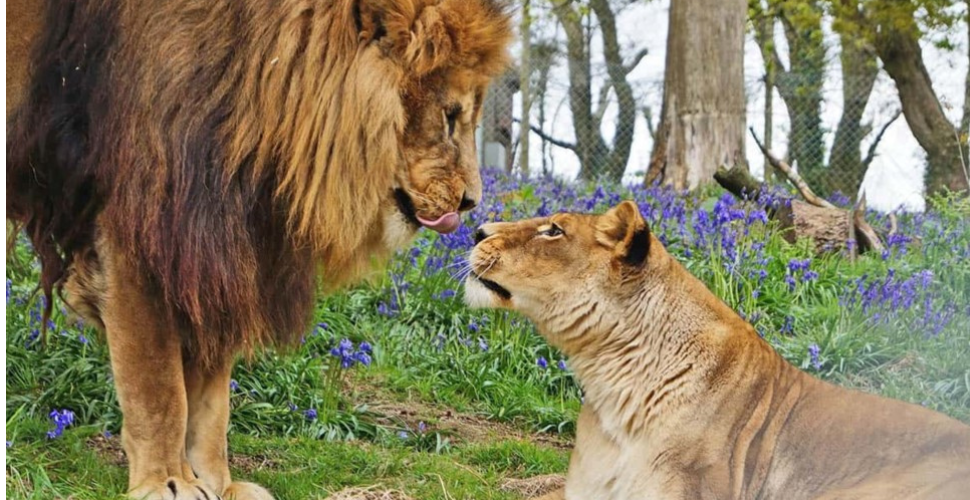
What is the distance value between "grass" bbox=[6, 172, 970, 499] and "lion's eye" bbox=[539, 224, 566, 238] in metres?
0.87

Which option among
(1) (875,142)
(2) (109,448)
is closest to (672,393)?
(2) (109,448)

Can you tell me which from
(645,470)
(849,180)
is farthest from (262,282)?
(849,180)

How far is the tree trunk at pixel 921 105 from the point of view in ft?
20.4

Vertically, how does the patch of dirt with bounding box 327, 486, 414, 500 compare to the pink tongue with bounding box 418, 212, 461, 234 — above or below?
below

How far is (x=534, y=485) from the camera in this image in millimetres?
3830

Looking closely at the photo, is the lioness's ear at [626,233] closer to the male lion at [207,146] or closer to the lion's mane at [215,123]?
the male lion at [207,146]

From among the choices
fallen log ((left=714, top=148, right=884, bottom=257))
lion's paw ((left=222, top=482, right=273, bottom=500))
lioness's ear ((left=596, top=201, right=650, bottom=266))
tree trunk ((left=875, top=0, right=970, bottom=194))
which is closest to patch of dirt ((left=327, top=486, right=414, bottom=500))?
lion's paw ((left=222, top=482, right=273, bottom=500))

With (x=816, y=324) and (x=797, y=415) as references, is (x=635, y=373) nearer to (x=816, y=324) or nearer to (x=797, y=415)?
(x=797, y=415)

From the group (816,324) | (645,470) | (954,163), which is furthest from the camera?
(954,163)

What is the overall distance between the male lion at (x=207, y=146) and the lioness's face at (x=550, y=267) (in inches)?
6.4

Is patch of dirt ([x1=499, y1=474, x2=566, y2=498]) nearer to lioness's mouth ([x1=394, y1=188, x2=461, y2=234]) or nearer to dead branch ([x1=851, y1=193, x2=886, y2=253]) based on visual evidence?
lioness's mouth ([x1=394, y1=188, x2=461, y2=234])

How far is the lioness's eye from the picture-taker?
3.28 metres

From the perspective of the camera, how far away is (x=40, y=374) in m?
4.23

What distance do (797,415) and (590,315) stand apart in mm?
578
